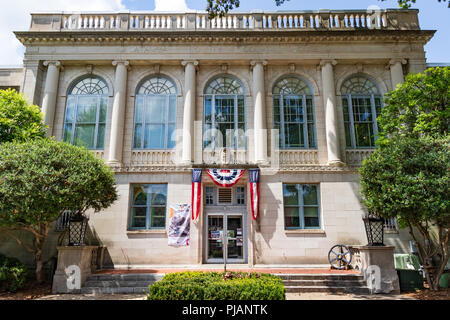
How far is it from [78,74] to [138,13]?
16.2 feet

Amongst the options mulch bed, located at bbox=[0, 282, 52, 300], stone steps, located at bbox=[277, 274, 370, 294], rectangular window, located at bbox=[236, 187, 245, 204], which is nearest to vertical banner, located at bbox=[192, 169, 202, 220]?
rectangular window, located at bbox=[236, 187, 245, 204]

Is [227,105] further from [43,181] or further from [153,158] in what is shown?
[43,181]

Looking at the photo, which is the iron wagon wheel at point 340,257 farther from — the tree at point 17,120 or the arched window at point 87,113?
the tree at point 17,120

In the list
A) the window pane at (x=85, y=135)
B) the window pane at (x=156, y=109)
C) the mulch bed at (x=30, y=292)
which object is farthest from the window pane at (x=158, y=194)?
the mulch bed at (x=30, y=292)

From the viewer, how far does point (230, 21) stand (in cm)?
1819

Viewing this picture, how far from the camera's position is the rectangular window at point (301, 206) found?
15.8 m

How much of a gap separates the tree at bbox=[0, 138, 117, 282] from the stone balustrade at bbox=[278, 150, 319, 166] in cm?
895

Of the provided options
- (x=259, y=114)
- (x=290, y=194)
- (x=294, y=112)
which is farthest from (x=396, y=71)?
(x=290, y=194)

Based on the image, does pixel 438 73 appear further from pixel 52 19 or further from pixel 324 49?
pixel 52 19

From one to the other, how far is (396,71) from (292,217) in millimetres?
9910

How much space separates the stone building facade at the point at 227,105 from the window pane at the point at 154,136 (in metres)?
0.06

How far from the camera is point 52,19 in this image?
18.0 metres

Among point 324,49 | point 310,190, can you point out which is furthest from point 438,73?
point 310,190

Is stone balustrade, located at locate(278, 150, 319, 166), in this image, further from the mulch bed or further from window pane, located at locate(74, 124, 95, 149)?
the mulch bed
